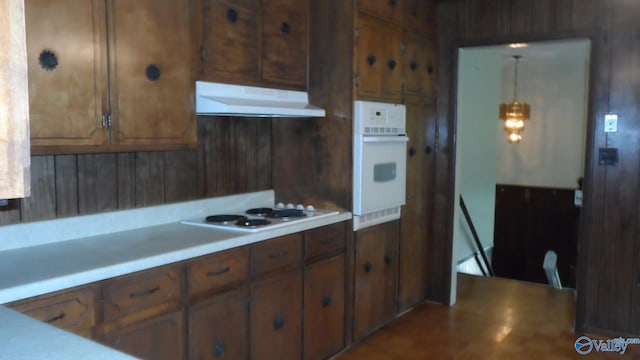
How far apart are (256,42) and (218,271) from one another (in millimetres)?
1299

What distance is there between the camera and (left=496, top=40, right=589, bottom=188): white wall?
7.60m


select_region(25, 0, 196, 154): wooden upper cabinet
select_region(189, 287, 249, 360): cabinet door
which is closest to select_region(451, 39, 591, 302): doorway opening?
select_region(189, 287, 249, 360): cabinet door

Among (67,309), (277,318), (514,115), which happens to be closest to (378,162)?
(277,318)

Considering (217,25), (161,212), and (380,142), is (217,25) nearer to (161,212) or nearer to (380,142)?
(161,212)

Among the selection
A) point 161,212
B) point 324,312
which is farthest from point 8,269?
point 324,312

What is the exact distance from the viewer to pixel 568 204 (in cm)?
743

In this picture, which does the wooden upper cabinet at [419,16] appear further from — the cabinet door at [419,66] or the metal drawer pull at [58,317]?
the metal drawer pull at [58,317]

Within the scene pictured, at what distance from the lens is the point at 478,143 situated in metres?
6.18

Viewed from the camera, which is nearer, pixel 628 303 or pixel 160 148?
pixel 160 148

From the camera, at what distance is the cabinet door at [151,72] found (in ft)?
7.31

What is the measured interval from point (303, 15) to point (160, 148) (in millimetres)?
1357

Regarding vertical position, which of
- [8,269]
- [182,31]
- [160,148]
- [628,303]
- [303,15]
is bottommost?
[628,303]

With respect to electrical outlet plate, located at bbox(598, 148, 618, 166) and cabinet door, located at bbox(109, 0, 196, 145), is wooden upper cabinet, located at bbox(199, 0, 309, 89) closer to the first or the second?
cabinet door, located at bbox(109, 0, 196, 145)

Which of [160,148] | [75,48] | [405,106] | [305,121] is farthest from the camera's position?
[405,106]
